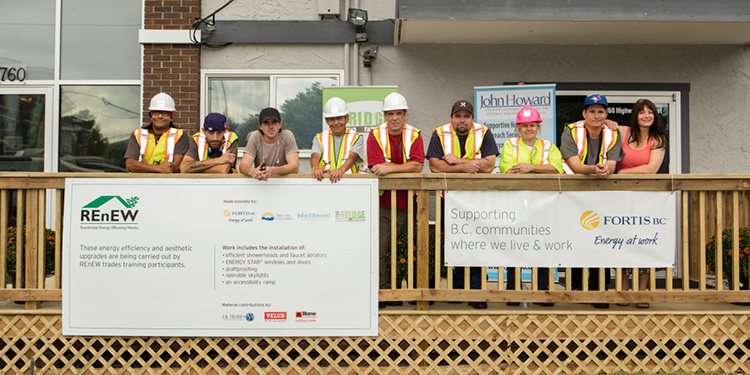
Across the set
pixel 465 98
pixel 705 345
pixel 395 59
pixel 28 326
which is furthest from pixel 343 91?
pixel 705 345

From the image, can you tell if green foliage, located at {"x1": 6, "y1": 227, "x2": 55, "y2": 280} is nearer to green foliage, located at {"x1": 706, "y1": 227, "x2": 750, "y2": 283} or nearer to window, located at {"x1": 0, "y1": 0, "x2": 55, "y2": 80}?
window, located at {"x1": 0, "y1": 0, "x2": 55, "y2": 80}

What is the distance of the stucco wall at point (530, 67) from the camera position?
7.63m

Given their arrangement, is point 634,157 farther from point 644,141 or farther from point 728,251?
point 728,251

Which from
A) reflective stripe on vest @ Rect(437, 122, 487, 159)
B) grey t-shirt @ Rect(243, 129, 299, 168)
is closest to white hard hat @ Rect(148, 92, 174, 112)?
grey t-shirt @ Rect(243, 129, 299, 168)

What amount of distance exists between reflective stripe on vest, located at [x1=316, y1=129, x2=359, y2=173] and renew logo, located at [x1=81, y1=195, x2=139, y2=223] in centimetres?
174

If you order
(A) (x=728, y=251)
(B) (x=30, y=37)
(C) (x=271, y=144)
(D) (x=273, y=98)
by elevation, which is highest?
(B) (x=30, y=37)

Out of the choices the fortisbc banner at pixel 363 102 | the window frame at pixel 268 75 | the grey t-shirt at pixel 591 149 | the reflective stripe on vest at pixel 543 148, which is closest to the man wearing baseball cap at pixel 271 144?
the fortisbc banner at pixel 363 102

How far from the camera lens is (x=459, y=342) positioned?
190 inches

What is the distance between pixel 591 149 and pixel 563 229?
943mm

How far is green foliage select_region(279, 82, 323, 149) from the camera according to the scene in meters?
7.80

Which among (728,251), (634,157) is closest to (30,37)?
(634,157)

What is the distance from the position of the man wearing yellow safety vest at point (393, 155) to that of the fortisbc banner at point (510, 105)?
240cm

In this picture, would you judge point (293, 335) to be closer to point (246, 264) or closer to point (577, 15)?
point (246, 264)

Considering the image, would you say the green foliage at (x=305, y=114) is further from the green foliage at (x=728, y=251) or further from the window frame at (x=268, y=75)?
the green foliage at (x=728, y=251)
